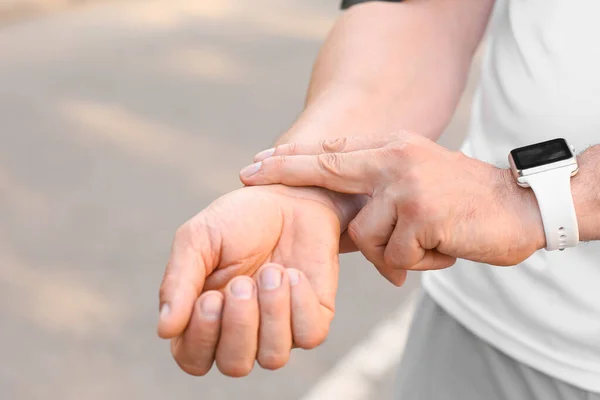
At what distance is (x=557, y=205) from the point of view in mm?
770

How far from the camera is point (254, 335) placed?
28.4 inches

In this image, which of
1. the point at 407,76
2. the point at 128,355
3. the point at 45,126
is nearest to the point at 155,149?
the point at 45,126

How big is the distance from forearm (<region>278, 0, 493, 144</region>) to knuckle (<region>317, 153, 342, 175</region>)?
124mm

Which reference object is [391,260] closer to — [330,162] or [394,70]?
[330,162]

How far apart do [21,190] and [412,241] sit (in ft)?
6.60

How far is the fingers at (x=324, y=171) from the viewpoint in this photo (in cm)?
83

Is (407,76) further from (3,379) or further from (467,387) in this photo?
(3,379)

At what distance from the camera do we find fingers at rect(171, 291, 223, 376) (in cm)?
72

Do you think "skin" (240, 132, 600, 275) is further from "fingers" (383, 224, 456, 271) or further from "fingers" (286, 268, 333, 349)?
"fingers" (286, 268, 333, 349)

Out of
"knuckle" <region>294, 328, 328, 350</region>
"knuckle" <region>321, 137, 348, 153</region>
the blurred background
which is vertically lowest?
the blurred background

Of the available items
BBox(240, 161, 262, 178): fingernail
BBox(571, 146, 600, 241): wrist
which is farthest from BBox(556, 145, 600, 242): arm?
BBox(240, 161, 262, 178): fingernail

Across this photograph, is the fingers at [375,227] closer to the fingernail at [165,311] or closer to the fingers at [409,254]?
the fingers at [409,254]

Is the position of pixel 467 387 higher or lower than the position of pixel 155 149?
higher

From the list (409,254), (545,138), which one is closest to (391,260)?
(409,254)
